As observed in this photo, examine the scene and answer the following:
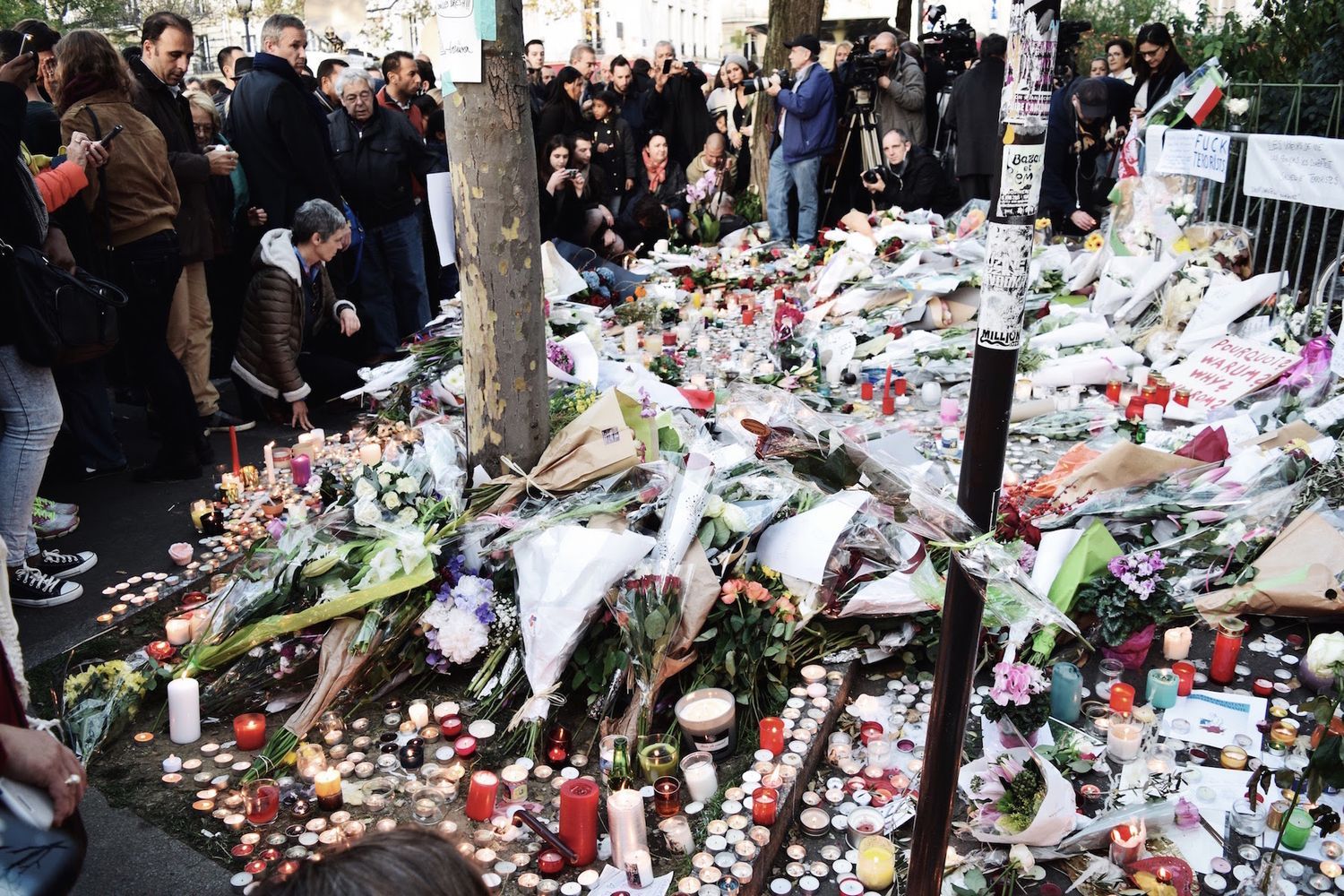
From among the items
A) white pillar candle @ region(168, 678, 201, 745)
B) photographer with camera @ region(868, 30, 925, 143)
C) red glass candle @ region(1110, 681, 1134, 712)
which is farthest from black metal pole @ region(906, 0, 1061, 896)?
photographer with camera @ region(868, 30, 925, 143)

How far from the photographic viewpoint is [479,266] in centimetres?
358

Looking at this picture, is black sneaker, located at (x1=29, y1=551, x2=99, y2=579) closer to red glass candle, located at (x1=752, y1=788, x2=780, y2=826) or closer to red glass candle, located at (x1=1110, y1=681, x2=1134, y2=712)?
red glass candle, located at (x1=752, y1=788, x2=780, y2=826)

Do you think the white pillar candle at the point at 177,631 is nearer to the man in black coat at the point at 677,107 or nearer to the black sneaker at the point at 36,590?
the black sneaker at the point at 36,590

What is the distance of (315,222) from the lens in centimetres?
554

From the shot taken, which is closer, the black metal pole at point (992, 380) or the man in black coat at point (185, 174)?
the black metal pole at point (992, 380)

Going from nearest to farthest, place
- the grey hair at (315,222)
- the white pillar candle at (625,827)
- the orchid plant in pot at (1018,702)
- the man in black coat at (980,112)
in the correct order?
1. the white pillar candle at (625,827)
2. the orchid plant in pot at (1018,702)
3. the grey hair at (315,222)
4. the man in black coat at (980,112)

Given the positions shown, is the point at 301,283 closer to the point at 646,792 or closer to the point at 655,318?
the point at 655,318

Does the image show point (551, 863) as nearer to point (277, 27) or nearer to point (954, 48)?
point (277, 27)

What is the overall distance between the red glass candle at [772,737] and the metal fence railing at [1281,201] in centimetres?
491

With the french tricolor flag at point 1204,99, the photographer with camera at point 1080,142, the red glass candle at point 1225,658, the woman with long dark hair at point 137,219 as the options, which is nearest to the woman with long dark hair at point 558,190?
the woman with long dark hair at point 137,219

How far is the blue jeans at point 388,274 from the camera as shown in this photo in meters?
6.77

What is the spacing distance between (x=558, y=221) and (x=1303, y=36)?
17.3 ft

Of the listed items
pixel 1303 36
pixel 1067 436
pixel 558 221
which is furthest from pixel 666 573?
pixel 1303 36

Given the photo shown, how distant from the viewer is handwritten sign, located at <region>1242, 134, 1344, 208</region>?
5.78 m
